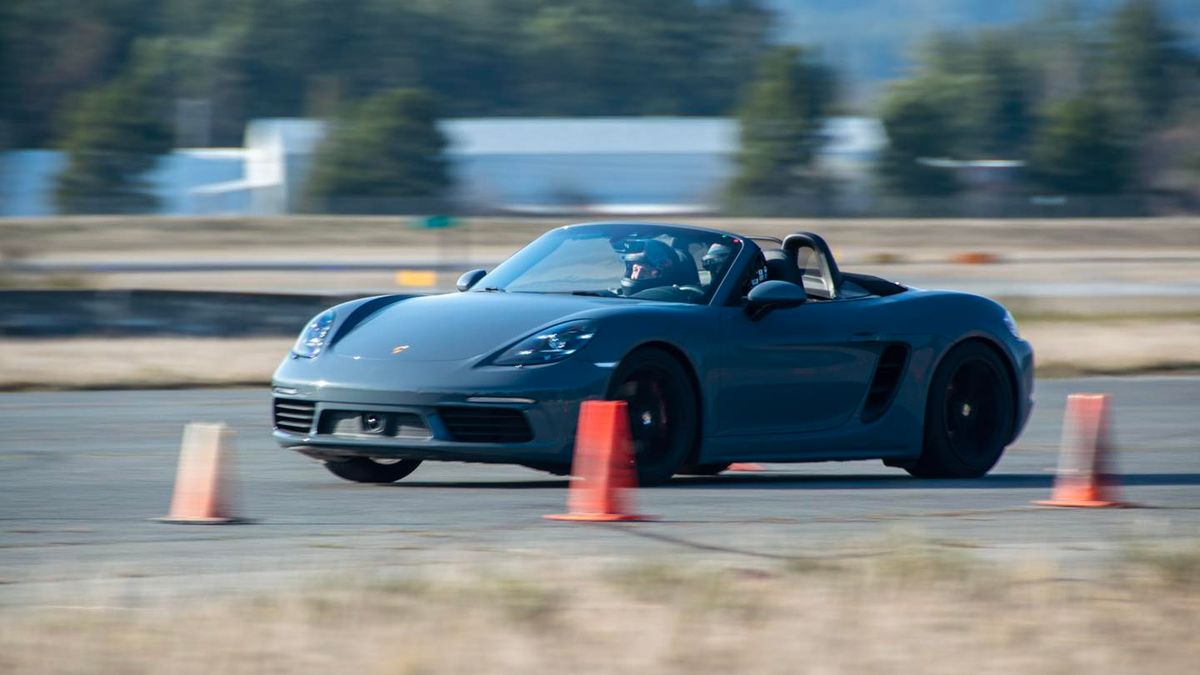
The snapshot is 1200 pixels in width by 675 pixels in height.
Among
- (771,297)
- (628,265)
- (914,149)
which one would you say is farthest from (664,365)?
(914,149)

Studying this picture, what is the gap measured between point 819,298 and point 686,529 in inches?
111

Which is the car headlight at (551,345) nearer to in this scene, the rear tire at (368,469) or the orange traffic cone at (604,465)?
the orange traffic cone at (604,465)

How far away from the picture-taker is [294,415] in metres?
8.63

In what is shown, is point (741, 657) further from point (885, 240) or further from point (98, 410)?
point (885, 240)

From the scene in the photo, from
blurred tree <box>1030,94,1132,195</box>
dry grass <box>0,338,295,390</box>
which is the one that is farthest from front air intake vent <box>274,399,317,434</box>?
blurred tree <box>1030,94,1132,195</box>

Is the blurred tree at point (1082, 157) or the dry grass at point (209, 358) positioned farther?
the blurred tree at point (1082, 157)

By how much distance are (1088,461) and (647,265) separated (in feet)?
7.60

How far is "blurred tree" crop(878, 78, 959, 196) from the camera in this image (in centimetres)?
7744

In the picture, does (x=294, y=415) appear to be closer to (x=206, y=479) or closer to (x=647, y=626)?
(x=206, y=479)

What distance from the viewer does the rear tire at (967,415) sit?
32.5 ft

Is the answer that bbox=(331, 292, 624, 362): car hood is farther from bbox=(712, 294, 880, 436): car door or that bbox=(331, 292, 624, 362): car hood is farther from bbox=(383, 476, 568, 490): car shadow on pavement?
bbox=(383, 476, 568, 490): car shadow on pavement

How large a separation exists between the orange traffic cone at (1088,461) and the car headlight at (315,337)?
3.46m

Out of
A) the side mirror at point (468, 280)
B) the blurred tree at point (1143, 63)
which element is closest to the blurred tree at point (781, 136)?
the blurred tree at point (1143, 63)

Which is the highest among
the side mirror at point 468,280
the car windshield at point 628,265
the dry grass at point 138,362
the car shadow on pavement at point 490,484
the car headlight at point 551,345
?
the car windshield at point 628,265
